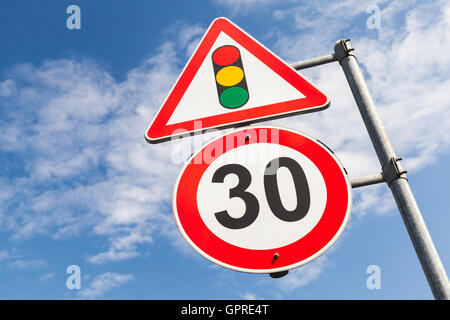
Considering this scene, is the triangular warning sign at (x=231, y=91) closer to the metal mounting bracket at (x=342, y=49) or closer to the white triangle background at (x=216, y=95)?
the white triangle background at (x=216, y=95)

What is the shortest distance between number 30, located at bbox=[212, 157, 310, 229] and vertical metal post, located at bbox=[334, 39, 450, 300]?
32 centimetres

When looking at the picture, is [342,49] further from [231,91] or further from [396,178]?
[396,178]

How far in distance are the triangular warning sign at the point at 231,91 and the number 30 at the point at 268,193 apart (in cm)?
31

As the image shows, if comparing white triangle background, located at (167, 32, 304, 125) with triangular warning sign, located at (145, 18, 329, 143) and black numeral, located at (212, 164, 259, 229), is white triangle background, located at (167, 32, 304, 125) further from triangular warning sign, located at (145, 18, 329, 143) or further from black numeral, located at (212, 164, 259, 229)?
black numeral, located at (212, 164, 259, 229)

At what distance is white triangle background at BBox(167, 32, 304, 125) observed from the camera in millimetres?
1741

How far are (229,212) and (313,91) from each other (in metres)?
0.80

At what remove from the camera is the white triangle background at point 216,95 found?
1741 mm

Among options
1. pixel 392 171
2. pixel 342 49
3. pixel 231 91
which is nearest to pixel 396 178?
pixel 392 171

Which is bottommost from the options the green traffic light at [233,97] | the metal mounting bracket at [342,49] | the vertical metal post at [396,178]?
the vertical metal post at [396,178]

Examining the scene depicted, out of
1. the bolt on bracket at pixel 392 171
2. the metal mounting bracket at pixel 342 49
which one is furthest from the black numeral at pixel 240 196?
the metal mounting bracket at pixel 342 49

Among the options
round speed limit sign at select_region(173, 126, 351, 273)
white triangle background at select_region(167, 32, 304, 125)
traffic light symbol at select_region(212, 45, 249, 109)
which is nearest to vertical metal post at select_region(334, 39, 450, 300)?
round speed limit sign at select_region(173, 126, 351, 273)
